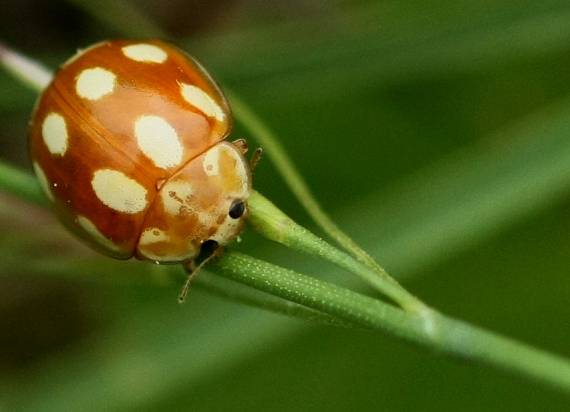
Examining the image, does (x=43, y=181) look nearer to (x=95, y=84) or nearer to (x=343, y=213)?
(x=95, y=84)

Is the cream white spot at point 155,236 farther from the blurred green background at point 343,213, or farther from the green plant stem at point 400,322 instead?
the blurred green background at point 343,213

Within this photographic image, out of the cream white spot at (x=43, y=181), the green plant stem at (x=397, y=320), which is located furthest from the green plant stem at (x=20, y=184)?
the green plant stem at (x=397, y=320)

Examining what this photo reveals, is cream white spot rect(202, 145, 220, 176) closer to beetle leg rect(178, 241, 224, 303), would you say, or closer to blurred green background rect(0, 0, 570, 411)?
beetle leg rect(178, 241, 224, 303)

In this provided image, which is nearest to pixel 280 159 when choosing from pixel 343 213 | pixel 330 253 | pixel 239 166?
pixel 239 166

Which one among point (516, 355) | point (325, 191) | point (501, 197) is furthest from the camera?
point (325, 191)

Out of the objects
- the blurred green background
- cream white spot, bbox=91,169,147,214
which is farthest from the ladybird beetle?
the blurred green background

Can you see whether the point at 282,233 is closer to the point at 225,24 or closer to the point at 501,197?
the point at 501,197

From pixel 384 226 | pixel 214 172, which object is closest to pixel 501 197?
pixel 384 226

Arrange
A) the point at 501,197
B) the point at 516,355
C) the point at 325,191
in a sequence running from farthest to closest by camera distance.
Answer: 1. the point at 325,191
2. the point at 501,197
3. the point at 516,355
